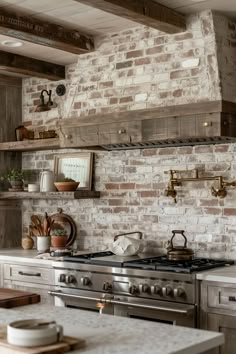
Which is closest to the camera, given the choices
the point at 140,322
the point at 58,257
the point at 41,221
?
the point at 140,322

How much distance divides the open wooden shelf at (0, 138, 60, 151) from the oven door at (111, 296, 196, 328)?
1.89m

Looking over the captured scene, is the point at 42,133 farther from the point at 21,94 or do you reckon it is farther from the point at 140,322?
the point at 140,322

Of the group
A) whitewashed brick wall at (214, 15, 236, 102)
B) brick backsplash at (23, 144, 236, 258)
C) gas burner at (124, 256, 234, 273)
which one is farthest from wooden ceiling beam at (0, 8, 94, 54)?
gas burner at (124, 256, 234, 273)

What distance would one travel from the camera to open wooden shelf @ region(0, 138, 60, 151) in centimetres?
588

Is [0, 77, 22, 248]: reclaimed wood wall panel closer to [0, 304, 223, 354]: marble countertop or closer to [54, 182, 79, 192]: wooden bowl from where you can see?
[54, 182, 79, 192]: wooden bowl

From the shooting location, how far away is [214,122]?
173 inches

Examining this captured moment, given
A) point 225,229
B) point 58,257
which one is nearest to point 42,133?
point 58,257

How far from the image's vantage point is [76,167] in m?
6.08

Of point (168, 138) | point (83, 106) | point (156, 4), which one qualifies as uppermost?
point (156, 4)

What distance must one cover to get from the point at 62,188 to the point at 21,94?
4.76 feet

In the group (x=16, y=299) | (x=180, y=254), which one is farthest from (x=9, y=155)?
(x=16, y=299)

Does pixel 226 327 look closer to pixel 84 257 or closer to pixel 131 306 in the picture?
pixel 131 306

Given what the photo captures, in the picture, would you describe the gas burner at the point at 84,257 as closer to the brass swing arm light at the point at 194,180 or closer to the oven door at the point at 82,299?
the oven door at the point at 82,299

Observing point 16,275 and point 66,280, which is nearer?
point 66,280
